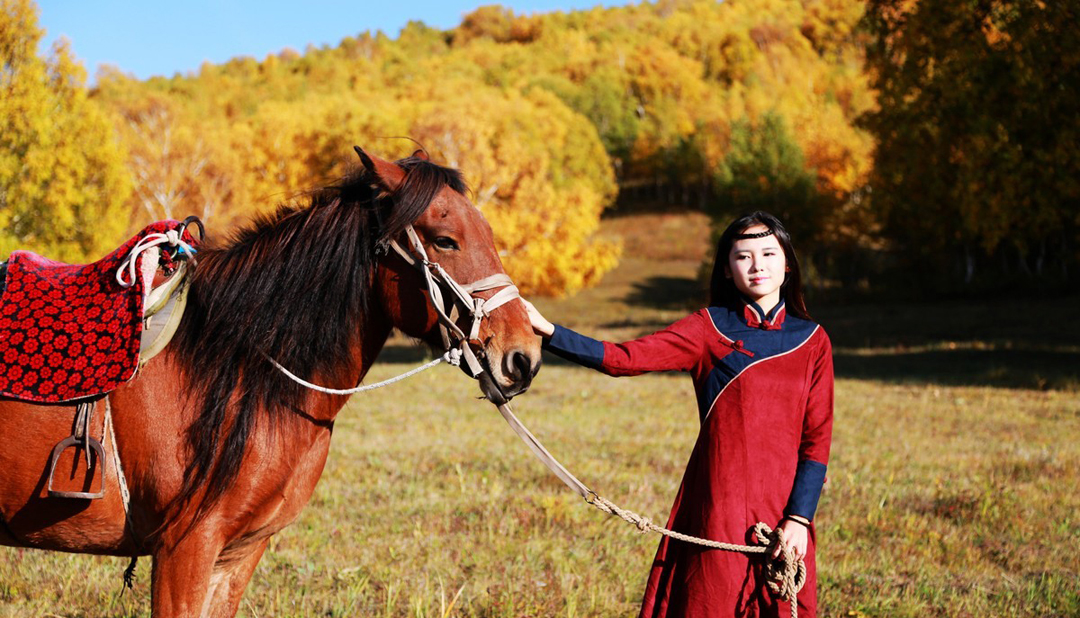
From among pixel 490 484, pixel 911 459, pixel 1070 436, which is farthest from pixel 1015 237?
pixel 490 484

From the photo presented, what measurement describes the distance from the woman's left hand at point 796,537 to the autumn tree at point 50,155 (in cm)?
1668

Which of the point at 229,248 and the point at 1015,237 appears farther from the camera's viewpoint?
the point at 1015,237

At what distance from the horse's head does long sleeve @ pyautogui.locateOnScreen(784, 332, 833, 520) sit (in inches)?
42.7

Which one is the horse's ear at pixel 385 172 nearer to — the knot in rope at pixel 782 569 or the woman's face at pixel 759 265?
the woman's face at pixel 759 265

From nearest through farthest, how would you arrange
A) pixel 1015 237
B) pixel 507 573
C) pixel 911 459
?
pixel 507 573, pixel 911 459, pixel 1015 237

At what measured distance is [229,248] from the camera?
128 inches

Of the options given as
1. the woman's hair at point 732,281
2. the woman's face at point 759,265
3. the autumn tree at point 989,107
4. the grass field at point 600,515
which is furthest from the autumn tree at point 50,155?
the autumn tree at point 989,107

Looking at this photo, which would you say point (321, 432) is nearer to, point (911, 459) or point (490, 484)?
point (490, 484)

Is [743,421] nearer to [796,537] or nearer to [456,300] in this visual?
[796,537]

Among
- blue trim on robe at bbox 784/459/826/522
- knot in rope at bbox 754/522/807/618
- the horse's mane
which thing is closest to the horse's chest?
the horse's mane

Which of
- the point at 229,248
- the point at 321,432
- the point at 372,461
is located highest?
the point at 229,248

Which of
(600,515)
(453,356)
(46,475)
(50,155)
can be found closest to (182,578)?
(46,475)

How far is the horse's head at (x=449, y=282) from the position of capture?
9.26 ft

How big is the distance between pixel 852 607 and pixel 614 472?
3478mm
